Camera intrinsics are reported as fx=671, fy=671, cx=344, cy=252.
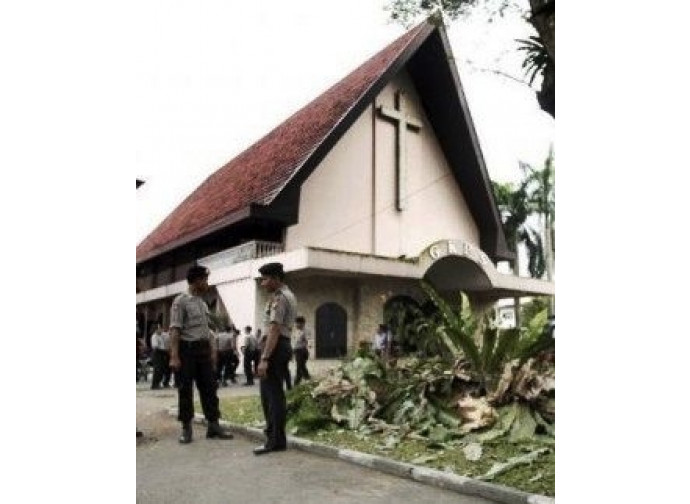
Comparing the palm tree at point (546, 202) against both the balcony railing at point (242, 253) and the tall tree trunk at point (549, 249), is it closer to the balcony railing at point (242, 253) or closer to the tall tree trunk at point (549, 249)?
the tall tree trunk at point (549, 249)

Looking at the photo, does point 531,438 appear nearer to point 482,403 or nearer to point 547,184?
point 482,403

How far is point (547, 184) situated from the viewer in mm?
2557

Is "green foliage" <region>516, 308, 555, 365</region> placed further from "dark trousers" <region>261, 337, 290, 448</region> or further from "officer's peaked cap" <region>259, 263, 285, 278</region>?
"officer's peaked cap" <region>259, 263, 285, 278</region>

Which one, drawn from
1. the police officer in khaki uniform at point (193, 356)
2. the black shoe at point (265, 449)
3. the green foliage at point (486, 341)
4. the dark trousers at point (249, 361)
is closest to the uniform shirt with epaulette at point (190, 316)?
the police officer in khaki uniform at point (193, 356)

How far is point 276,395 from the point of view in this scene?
3514 mm

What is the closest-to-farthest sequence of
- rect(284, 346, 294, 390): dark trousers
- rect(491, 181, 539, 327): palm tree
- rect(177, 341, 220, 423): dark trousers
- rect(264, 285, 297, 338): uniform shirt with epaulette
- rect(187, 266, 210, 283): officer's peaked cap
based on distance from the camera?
rect(491, 181, 539, 327): palm tree < rect(187, 266, 210, 283): officer's peaked cap < rect(264, 285, 297, 338): uniform shirt with epaulette < rect(177, 341, 220, 423): dark trousers < rect(284, 346, 294, 390): dark trousers

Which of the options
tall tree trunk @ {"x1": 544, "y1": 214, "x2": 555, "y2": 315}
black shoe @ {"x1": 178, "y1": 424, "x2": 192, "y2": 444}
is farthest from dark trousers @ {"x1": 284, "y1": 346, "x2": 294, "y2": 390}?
tall tree trunk @ {"x1": 544, "y1": 214, "x2": 555, "y2": 315}

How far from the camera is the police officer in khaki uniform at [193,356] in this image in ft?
10.5

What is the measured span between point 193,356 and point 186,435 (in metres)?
0.48

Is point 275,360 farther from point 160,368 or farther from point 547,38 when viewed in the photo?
point 547,38

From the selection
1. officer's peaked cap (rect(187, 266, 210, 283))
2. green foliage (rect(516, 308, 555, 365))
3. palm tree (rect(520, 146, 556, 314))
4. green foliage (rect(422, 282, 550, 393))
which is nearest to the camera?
palm tree (rect(520, 146, 556, 314))

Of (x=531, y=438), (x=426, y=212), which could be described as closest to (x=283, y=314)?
(x=426, y=212)

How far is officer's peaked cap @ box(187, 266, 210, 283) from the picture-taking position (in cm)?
303
